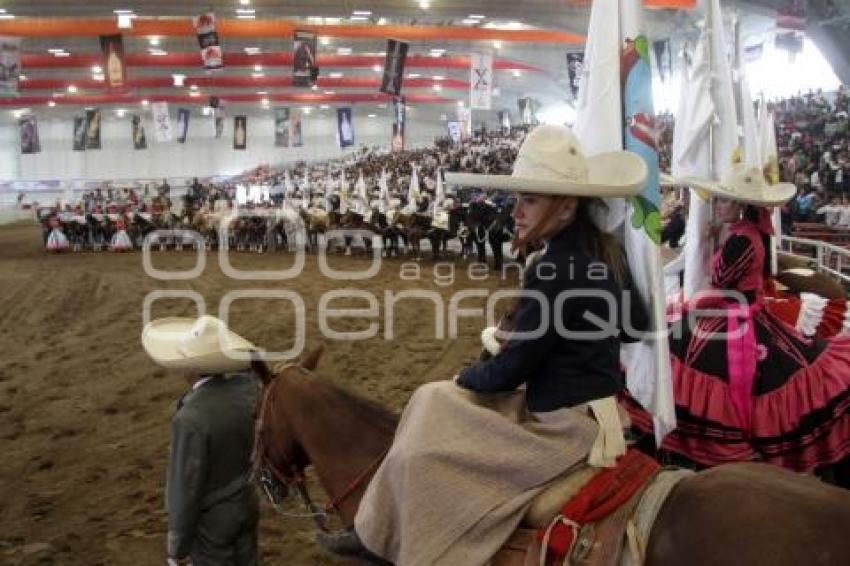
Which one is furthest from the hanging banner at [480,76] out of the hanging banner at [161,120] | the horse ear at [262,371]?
the horse ear at [262,371]

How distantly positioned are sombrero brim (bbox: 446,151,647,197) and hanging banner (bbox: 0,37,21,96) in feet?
79.0

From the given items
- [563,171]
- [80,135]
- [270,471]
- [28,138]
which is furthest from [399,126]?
[563,171]

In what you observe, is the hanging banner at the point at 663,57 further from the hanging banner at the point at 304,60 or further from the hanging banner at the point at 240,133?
the hanging banner at the point at 240,133

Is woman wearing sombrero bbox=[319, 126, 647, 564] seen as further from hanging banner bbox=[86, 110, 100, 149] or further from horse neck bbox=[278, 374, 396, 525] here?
hanging banner bbox=[86, 110, 100, 149]

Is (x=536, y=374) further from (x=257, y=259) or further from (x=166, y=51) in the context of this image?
(x=166, y=51)

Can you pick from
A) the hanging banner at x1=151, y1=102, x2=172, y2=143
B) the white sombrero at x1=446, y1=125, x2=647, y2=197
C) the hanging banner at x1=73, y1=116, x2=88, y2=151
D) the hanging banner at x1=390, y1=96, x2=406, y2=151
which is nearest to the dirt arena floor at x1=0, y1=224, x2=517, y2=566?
the white sombrero at x1=446, y1=125, x2=647, y2=197

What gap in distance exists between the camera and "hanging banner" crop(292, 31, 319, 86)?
23828 mm

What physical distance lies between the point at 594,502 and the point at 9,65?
25.5 metres

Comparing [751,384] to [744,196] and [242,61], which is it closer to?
[744,196]

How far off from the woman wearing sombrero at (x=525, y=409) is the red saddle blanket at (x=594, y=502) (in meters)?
0.06

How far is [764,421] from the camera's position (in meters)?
3.61

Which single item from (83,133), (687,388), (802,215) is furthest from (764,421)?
(83,133)

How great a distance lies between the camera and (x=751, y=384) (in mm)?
3643

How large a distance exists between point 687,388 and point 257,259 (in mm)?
18397
